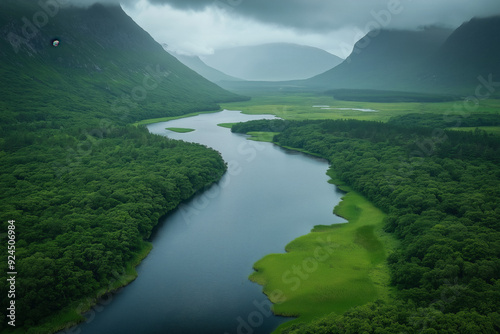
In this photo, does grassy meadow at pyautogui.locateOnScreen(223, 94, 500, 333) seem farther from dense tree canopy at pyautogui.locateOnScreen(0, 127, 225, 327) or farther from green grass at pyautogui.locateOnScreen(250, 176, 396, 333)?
dense tree canopy at pyautogui.locateOnScreen(0, 127, 225, 327)

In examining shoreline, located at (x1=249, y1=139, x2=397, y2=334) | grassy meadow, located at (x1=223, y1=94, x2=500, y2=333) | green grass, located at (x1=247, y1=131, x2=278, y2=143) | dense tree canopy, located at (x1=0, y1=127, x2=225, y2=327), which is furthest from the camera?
green grass, located at (x1=247, y1=131, x2=278, y2=143)

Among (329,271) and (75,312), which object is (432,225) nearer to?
(329,271)

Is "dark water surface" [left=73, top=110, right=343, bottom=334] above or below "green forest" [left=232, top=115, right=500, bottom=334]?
below

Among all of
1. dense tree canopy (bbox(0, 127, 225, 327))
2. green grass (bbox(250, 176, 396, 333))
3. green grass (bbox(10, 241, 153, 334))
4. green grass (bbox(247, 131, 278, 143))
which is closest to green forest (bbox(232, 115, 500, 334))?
green grass (bbox(250, 176, 396, 333))

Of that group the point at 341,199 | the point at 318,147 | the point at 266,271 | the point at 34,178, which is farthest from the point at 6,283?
the point at 318,147

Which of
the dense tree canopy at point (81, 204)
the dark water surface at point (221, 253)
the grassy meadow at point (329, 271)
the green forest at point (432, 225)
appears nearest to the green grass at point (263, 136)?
the green forest at point (432, 225)

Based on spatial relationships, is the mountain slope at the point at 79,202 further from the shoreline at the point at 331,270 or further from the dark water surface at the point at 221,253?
the shoreline at the point at 331,270
